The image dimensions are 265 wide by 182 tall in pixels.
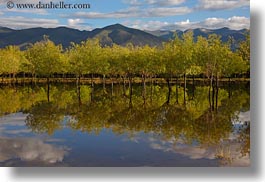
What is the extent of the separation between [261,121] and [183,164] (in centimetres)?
153

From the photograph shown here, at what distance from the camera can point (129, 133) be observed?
9.47 meters

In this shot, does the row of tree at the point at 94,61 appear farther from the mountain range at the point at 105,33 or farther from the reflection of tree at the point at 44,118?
the mountain range at the point at 105,33

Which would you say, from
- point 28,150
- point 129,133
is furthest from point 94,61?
point 28,150

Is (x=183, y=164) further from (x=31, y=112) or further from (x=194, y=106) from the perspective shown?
(x=31, y=112)

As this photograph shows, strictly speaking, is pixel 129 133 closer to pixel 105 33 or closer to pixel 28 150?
pixel 28 150

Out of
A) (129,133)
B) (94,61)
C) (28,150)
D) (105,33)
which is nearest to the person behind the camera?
(28,150)

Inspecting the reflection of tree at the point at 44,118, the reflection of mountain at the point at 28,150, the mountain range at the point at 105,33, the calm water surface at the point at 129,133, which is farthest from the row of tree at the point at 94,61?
the reflection of mountain at the point at 28,150

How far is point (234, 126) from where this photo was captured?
29.9 feet

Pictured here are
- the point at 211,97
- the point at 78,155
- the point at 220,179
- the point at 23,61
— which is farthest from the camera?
the point at 23,61

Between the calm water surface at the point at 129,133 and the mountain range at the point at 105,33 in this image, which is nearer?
the calm water surface at the point at 129,133

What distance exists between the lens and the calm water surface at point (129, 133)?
742 centimetres

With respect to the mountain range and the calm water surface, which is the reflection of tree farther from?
the mountain range

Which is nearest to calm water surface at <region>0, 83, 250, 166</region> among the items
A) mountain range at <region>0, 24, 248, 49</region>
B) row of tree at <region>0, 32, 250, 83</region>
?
mountain range at <region>0, 24, 248, 49</region>

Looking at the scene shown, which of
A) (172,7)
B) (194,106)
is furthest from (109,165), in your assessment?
(194,106)
